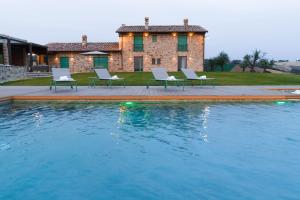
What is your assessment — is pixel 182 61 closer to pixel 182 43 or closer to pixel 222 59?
pixel 182 43

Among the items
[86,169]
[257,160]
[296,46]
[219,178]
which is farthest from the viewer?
[296,46]

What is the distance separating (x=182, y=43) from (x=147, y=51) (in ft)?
13.4

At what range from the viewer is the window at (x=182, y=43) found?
32.3 m

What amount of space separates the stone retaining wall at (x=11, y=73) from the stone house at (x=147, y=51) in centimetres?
1147

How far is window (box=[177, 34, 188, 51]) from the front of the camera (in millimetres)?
32344

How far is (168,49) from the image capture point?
1280 inches

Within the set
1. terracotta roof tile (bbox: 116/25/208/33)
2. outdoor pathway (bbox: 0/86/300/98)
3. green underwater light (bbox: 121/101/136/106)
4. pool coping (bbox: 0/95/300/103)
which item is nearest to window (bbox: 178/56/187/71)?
terracotta roof tile (bbox: 116/25/208/33)

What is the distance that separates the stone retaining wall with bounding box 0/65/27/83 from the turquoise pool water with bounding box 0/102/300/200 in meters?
11.7

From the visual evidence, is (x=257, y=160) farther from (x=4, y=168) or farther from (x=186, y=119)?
(x=4, y=168)

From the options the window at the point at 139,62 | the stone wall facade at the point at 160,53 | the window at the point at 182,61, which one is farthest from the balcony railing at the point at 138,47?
the window at the point at 182,61

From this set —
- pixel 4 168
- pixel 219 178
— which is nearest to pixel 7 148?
pixel 4 168

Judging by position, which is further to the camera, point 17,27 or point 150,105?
point 17,27

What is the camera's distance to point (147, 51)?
32.6 m

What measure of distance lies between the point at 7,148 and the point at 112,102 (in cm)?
515
